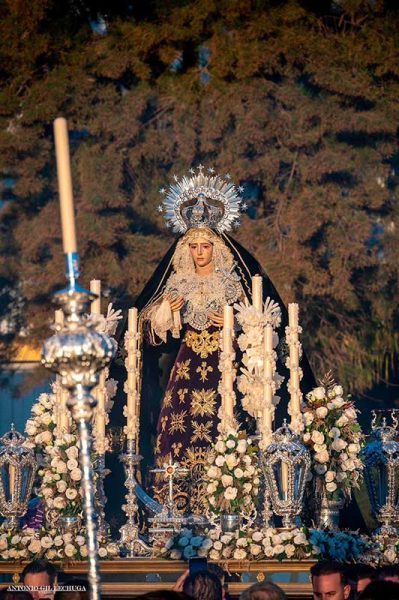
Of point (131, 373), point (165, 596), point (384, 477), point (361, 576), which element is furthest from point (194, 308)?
point (165, 596)

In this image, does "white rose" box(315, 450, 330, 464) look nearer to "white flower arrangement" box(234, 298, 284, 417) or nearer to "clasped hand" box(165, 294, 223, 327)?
"white flower arrangement" box(234, 298, 284, 417)

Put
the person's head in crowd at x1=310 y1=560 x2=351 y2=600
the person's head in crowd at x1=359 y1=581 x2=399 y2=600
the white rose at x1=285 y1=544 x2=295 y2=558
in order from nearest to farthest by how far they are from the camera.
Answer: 1. the person's head in crowd at x1=359 y1=581 x2=399 y2=600
2. the person's head in crowd at x1=310 y1=560 x2=351 y2=600
3. the white rose at x1=285 y1=544 x2=295 y2=558

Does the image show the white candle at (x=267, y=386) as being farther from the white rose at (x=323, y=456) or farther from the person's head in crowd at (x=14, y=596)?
the person's head in crowd at (x=14, y=596)

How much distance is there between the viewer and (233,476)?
14.5 m

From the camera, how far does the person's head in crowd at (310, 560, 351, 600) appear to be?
440 inches

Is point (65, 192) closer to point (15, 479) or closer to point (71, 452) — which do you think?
point (71, 452)

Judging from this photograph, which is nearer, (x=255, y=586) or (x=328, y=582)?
(x=255, y=586)

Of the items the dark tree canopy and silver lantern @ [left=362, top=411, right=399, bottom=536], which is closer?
silver lantern @ [left=362, top=411, right=399, bottom=536]

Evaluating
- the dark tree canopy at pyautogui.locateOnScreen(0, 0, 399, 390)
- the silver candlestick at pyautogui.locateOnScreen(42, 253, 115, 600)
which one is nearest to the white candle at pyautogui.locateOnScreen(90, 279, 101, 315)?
the silver candlestick at pyautogui.locateOnScreen(42, 253, 115, 600)

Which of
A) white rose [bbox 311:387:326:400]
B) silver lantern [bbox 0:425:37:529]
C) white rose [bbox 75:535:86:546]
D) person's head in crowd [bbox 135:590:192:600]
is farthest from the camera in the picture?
silver lantern [bbox 0:425:37:529]

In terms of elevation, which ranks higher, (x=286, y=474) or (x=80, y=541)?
(x=286, y=474)

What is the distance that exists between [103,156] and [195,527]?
14044mm

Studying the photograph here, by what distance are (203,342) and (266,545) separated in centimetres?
234

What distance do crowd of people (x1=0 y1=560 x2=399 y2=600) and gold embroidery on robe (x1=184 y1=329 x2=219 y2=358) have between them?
2.72 m
